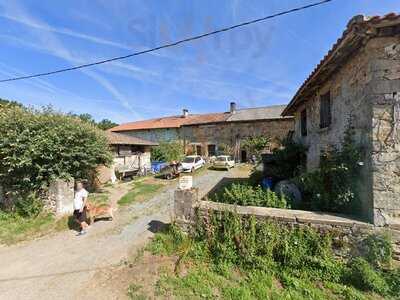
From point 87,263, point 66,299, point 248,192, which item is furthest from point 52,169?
point 248,192

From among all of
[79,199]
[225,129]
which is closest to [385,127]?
[79,199]

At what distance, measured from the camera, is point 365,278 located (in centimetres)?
393

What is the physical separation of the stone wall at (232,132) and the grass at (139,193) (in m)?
14.5

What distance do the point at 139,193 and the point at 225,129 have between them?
17116 millimetres

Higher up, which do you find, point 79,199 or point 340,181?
point 340,181

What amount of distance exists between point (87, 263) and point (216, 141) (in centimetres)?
2325

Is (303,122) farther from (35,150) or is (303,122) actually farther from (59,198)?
(35,150)

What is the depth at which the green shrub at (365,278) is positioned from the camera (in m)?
3.89

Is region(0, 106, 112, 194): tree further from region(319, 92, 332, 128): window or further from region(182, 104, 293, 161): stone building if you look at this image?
region(182, 104, 293, 161): stone building

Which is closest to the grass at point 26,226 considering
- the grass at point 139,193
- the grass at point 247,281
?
the grass at point 139,193

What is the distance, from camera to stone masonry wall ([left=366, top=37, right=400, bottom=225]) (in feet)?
13.9

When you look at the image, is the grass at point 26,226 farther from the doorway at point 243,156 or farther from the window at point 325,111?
the doorway at point 243,156

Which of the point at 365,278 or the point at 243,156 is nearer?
the point at 365,278

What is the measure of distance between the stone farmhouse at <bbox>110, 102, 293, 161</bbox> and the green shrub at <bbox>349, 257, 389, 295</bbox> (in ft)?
66.0
